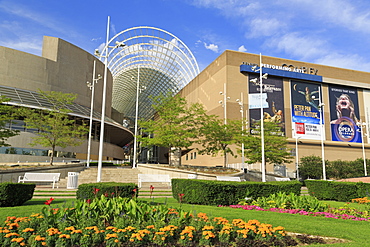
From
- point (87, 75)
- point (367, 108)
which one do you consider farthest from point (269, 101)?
point (87, 75)

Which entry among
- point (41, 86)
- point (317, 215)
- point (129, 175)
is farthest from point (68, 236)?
point (41, 86)

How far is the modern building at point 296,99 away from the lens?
171 ft

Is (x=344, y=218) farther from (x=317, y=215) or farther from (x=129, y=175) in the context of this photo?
(x=129, y=175)

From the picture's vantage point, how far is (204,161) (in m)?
55.4

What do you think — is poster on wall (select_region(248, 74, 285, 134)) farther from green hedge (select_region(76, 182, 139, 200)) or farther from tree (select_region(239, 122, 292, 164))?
green hedge (select_region(76, 182, 139, 200))

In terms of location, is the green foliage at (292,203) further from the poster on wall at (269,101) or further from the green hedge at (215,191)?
the poster on wall at (269,101)

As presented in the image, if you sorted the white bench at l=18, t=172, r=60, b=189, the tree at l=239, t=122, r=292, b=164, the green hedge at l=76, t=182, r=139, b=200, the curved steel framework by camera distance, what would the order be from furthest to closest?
the curved steel framework → the tree at l=239, t=122, r=292, b=164 → the white bench at l=18, t=172, r=60, b=189 → the green hedge at l=76, t=182, r=139, b=200

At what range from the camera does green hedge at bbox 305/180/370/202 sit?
55.4ft

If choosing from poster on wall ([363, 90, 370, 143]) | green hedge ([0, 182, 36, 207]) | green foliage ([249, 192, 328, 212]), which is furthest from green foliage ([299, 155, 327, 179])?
green hedge ([0, 182, 36, 207])

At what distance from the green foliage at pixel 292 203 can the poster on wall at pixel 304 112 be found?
43.4 metres

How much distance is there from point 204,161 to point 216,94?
490 inches

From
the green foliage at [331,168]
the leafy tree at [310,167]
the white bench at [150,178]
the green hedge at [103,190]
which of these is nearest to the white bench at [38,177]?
the white bench at [150,178]

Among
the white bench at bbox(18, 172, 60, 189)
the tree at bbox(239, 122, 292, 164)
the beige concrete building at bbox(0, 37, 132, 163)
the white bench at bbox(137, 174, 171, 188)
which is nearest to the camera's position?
the white bench at bbox(18, 172, 60, 189)

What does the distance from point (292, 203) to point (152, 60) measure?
71.1m
